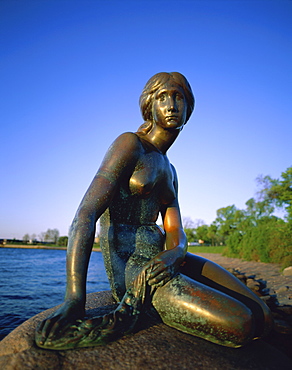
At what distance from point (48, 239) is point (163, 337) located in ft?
265

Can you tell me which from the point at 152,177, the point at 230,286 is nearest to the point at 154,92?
the point at 152,177

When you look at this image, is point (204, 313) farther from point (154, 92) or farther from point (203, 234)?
point (203, 234)

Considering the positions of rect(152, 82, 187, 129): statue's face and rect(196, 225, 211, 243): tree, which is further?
rect(196, 225, 211, 243): tree

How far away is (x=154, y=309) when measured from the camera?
1.77 metres

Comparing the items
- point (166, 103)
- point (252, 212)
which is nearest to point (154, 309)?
point (166, 103)

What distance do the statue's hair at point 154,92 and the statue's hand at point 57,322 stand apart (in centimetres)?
163

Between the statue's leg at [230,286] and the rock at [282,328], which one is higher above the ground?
the statue's leg at [230,286]

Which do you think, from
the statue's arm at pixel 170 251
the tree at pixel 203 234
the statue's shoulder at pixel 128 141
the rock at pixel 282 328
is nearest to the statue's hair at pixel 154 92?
the statue's shoulder at pixel 128 141

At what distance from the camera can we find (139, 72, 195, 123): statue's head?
234cm

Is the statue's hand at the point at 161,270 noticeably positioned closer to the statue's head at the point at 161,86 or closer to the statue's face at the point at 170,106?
the statue's face at the point at 170,106

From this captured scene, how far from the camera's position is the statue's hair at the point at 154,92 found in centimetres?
235

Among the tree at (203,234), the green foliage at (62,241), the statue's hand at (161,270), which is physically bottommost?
the green foliage at (62,241)

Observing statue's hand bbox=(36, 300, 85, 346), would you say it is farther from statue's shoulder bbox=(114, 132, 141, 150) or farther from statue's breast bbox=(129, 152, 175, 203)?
statue's shoulder bbox=(114, 132, 141, 150)

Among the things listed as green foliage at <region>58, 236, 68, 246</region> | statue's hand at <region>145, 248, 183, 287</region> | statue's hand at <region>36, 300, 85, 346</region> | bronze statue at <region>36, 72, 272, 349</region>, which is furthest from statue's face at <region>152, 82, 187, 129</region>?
green foliage at <region>58, 236, 68, 246</region>
